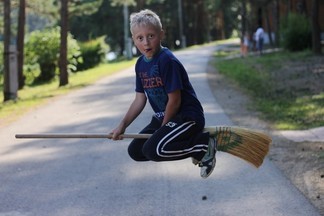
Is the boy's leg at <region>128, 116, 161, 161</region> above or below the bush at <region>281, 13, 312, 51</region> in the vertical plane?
below

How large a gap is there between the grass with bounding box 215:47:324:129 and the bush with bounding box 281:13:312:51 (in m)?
6.24

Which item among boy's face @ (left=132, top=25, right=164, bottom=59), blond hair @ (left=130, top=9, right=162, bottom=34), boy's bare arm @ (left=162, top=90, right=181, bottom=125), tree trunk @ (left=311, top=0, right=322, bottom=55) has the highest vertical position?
tree trunk @ (left=311, top=0, right=322, bottom=55)

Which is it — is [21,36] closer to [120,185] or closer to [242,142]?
[120,185]

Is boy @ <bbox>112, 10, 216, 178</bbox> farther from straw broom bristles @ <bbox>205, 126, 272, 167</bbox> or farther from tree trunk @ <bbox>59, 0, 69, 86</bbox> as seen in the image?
tree trunk @ <bbox>59, 0, 69, 86</bbox>

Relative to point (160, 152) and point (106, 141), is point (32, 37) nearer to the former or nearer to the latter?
point (106, 141)

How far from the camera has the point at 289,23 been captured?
30.1 metres

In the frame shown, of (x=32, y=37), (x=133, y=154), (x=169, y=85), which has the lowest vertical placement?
(x=133, y=154)

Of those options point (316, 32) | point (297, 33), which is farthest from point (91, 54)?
point (316, 32)

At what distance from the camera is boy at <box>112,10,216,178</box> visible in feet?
15.2

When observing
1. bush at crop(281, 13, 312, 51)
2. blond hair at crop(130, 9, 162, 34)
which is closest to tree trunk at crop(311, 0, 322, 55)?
bush at crop(281, 13, 312, 51)

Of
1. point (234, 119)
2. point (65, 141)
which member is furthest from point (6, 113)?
point (234, 119)

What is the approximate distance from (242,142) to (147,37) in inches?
52.0

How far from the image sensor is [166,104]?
4.83 m

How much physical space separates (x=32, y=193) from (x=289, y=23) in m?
25.7
